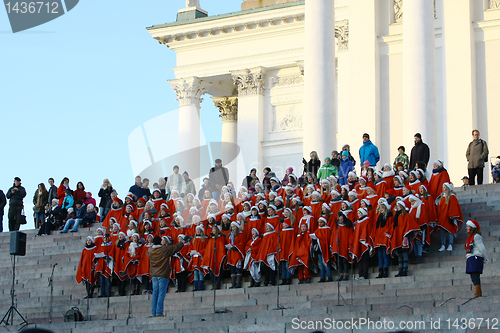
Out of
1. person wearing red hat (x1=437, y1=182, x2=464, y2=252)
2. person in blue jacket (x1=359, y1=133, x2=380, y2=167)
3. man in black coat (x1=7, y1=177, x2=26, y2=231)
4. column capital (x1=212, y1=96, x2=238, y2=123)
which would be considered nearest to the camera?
person wearing red hat (x1=437, y1=182, x2=464, y2=252)

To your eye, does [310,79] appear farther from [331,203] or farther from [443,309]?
[443,309]

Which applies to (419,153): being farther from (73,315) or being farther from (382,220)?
(73,315)

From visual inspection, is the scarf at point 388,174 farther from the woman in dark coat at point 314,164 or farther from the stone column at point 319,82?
the stone column at point 319,82

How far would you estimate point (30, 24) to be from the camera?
36.3ft

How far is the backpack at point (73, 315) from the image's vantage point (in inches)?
717

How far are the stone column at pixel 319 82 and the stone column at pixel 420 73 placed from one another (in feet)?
8.04

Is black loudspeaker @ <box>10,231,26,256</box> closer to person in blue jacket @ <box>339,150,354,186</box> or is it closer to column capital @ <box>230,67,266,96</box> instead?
person in blue jacket @ <box>339,150,354,186</box>

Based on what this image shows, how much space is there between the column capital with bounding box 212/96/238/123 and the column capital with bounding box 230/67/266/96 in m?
3.14

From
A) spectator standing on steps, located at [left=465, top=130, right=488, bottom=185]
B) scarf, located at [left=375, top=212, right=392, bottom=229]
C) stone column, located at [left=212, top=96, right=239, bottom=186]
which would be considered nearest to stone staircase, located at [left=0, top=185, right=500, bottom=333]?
spectator standing on steps, located at [left=465, top=130, right=488, bottom=185]

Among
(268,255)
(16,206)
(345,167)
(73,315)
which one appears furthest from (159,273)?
(16,206)

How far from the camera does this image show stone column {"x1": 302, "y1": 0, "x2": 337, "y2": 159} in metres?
26.6

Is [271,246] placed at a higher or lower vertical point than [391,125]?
lower

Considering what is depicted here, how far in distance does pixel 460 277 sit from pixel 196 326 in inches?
199

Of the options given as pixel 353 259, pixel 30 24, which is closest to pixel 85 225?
pixel 353 259
